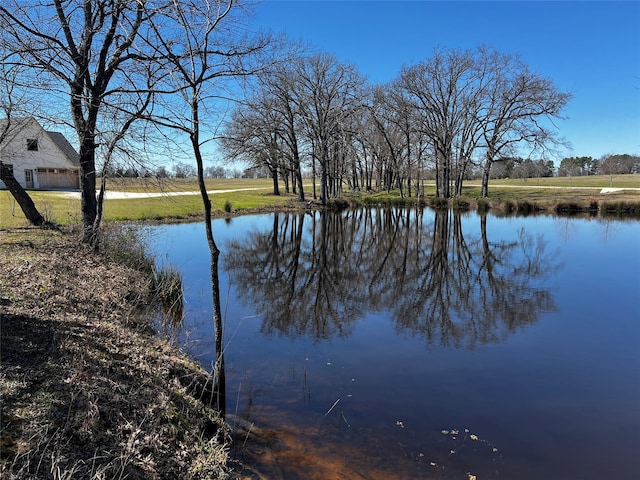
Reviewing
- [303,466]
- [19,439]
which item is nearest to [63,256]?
[19,439]

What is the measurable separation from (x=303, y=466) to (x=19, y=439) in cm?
269

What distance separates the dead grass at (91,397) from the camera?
11.0ft

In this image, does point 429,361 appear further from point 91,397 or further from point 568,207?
point 568,207

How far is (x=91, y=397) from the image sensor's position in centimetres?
409

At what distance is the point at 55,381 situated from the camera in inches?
162

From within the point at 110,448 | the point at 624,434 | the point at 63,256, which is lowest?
the point at 624,434

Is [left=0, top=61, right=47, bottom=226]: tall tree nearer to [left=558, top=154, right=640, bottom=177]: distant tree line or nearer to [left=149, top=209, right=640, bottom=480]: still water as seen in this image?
[left=149, top=209, right=640, bottom=480]: still water

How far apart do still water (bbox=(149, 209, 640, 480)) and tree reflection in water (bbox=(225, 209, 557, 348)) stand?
2.9 inches

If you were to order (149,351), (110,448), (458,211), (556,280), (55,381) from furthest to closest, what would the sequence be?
(458,211) → (556,280) → (149,351) → (55,381) → (110,448)

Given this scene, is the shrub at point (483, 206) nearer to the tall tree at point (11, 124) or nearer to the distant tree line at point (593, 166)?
the tall tree at point (11, 124)

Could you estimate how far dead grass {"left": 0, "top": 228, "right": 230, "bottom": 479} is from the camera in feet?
11.0

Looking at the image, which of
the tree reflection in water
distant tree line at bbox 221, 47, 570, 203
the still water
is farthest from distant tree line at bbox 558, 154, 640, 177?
the still water

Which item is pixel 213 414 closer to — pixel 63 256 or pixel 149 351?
pixel 149 351

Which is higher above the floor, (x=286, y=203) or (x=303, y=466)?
(x=286, y=203)
